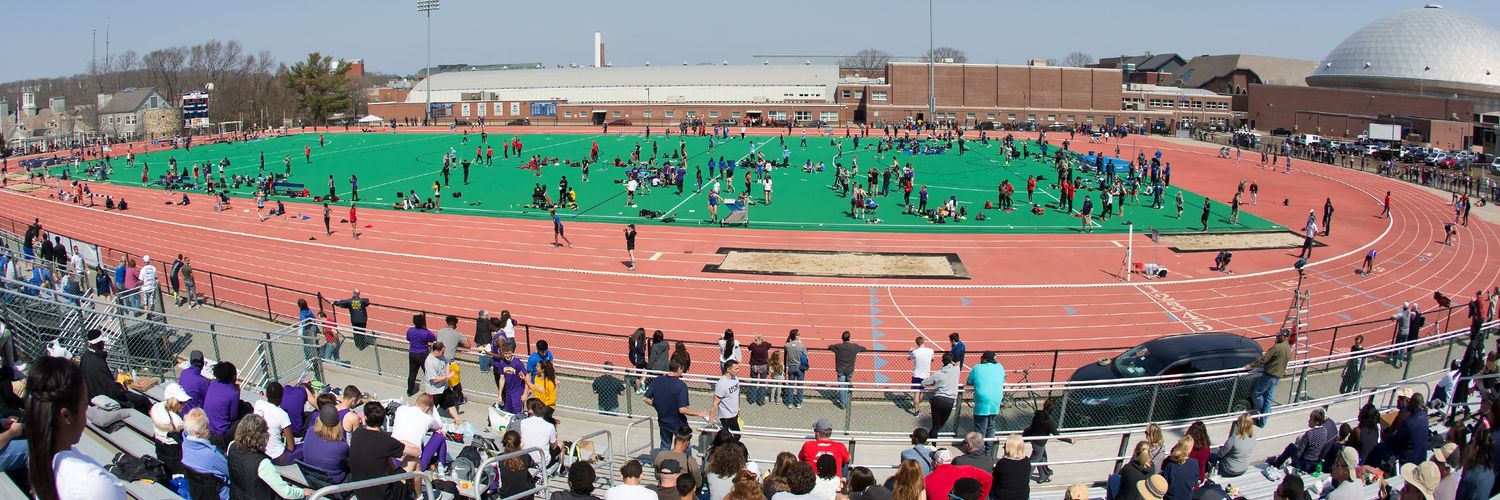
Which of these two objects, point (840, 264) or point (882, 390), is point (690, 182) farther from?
point (882, 390)

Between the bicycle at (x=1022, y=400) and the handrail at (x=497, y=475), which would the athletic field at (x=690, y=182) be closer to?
the bicycle at (x=1022, y=400)

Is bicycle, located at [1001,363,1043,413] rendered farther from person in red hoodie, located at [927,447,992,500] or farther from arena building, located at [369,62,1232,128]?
arena building, located at [369,62,1232,128]

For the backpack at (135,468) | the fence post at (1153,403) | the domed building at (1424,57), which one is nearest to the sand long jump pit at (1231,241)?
the fence post at (1153,403)

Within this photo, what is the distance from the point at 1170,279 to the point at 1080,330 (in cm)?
637

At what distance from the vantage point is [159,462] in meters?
7.14

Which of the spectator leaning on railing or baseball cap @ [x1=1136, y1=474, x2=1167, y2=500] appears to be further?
the spectator leaning on railing

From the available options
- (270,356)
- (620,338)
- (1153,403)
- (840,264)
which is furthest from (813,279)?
(270,356)

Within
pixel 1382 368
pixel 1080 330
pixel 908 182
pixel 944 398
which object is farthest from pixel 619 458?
pixel 908 182

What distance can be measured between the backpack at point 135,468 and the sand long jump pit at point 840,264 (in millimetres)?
19539

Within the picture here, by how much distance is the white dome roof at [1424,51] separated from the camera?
89.6 m

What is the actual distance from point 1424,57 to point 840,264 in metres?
93.1

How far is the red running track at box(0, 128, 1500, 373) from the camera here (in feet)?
70.3

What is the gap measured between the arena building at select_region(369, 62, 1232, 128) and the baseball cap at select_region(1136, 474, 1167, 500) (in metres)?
85.7

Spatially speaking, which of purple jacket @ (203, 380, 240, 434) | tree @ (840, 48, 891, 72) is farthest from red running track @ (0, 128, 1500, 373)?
tree @ (840, 48, 891, 72)
